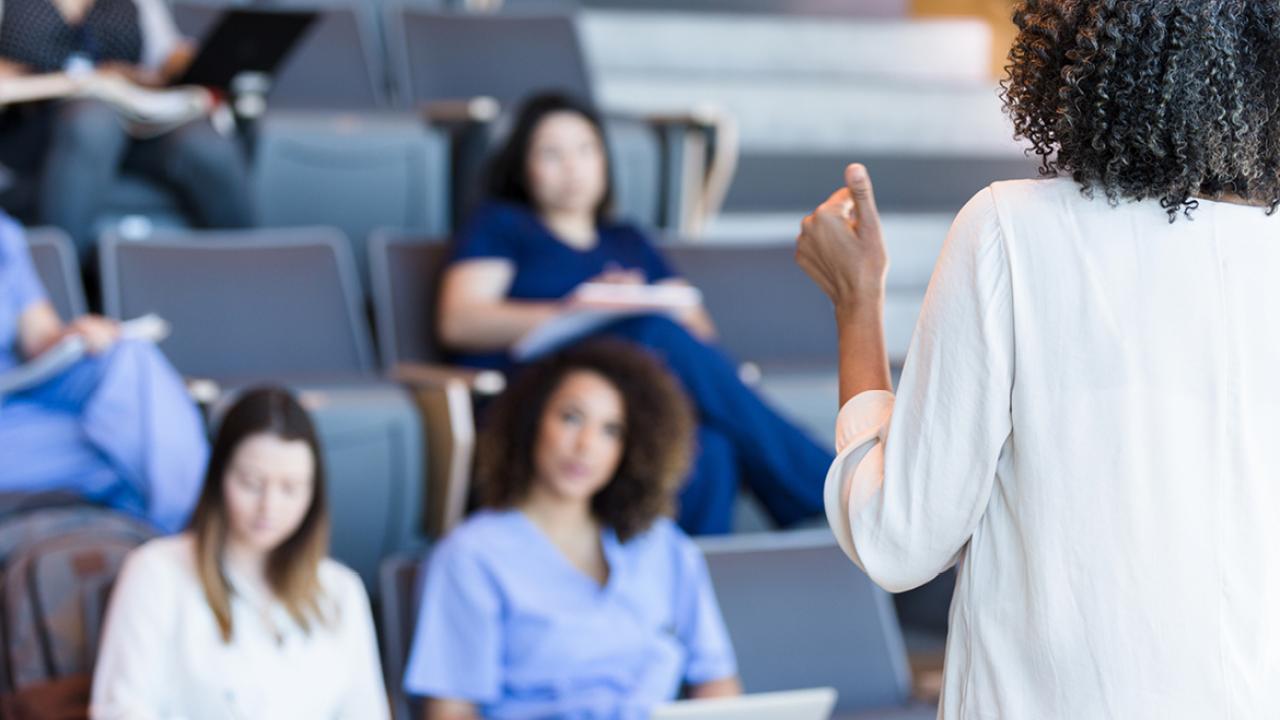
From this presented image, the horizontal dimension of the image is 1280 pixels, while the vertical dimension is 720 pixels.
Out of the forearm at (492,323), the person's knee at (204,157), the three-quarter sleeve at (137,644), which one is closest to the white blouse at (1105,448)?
the three-quarter sleeve at (137,644)

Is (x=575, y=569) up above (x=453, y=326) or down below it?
below

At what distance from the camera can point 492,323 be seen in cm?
282

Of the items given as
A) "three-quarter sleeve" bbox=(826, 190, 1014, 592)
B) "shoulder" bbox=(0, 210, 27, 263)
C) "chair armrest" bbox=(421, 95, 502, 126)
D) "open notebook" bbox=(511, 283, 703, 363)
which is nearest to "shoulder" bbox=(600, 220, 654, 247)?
"open notebook" bbox=(511, 283, 703, 363)

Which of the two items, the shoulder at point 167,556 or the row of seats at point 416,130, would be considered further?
the row of seats at point 416,130

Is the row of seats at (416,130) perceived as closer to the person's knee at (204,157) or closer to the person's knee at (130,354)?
the person's knee at (204,157)

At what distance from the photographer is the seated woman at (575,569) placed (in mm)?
2246

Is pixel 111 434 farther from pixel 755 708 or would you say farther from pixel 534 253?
pixel 755 708

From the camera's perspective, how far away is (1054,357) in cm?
96

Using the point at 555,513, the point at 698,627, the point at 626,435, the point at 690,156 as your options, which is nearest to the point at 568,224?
the point at 690,156

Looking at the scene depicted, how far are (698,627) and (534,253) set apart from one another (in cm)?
86

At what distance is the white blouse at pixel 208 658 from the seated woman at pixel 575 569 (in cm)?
17

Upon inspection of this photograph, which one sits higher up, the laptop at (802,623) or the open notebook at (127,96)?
the open notebook at (127,96)

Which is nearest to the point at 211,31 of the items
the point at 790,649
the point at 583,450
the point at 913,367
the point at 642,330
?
the point at 642,330

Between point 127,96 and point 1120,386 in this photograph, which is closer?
point 1120,386
